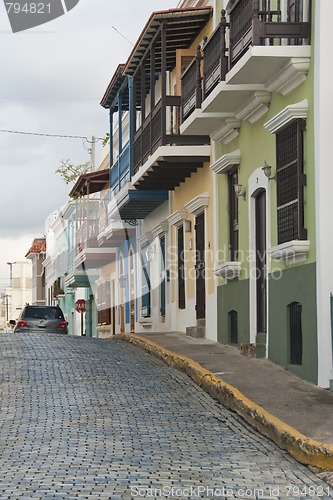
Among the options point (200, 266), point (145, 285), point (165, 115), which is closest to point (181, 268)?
point (200, 266)

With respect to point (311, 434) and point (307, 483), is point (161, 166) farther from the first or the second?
point (307, 483)

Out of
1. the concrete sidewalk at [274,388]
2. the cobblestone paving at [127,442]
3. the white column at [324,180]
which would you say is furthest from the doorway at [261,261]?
the white column at [324,180]

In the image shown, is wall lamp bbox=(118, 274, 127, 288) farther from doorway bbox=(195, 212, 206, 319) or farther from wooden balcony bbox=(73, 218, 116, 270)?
doorway bbox=(195, 212, 206, 319)

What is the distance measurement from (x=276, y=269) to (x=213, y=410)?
3539mm

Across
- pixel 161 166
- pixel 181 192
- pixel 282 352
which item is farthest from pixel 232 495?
pixel 181 192

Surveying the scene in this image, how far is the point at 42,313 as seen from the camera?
94.8 ft

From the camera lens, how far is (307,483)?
27.7 ft

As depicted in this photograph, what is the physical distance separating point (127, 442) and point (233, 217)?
29.7ft

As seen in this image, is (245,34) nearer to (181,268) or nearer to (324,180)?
(324,180)

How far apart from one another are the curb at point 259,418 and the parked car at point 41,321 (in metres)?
11.7

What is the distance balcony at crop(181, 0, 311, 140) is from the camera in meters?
13.5

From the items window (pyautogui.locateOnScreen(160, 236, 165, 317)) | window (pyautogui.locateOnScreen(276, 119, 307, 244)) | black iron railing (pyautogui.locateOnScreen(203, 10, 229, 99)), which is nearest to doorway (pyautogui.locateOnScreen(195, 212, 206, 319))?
black iron railing (pyautogui.locateOnScreen(203, 10, 229, 99))

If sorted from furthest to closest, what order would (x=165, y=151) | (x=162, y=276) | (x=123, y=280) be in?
(x=123, y=280) → (x=162, y=276) → (x=165, y=151)

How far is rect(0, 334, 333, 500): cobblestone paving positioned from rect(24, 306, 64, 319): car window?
501 inches
